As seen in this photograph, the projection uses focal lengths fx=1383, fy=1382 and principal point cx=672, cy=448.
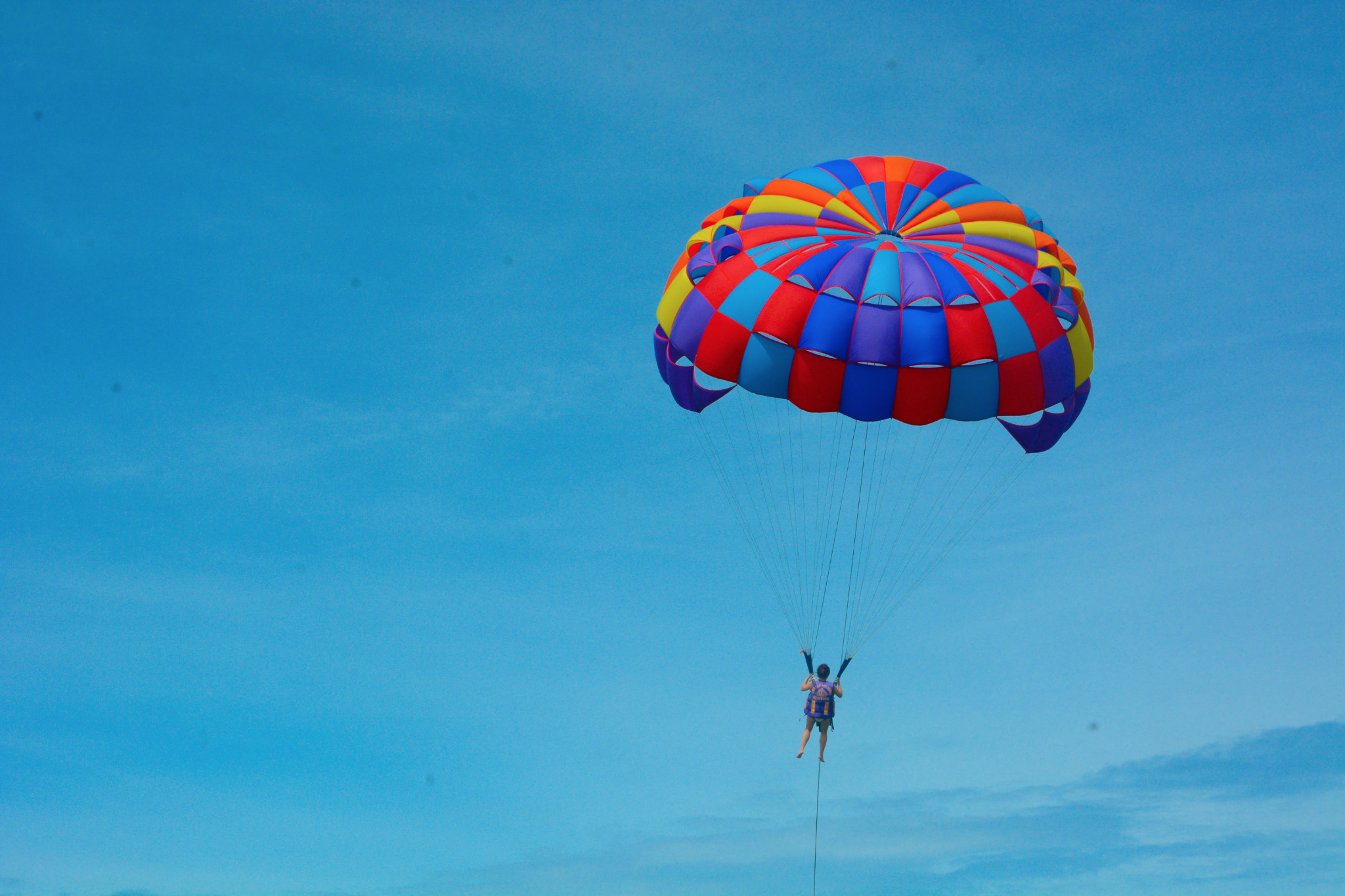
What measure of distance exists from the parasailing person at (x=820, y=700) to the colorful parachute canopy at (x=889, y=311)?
4604 millimetres

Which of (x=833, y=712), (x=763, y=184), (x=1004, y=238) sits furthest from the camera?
(x=763, y=184)

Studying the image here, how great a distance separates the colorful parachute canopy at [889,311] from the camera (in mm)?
23750

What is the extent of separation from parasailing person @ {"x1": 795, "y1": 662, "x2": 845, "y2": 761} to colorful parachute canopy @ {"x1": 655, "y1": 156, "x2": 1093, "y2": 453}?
460 cm

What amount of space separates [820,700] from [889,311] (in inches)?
267

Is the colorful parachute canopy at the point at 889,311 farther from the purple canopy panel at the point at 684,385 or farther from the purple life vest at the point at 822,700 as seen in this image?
the purple life vest at the point at 822,700

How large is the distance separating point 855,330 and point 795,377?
1332 mm

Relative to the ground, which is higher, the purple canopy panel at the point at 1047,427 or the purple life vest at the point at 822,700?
the purple canopy panel at the point at 1047,427

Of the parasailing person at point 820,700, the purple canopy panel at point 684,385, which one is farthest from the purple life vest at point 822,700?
the purple canopy panel at point 684,385

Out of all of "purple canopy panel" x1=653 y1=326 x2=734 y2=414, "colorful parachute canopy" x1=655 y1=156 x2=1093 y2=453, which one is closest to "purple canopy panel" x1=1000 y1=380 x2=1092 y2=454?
"colorful parachute canopy" x1=655 y1=156 x2=1093 y2=453

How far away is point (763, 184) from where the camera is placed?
1061 inches

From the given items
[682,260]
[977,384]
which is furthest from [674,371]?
[977,384]

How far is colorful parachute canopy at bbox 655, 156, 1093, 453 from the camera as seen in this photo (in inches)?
935

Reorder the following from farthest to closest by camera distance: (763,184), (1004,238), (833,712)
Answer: (763,184)
(1004,238)
(833,712)

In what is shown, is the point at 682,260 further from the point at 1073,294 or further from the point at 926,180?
the point at 1073,294
